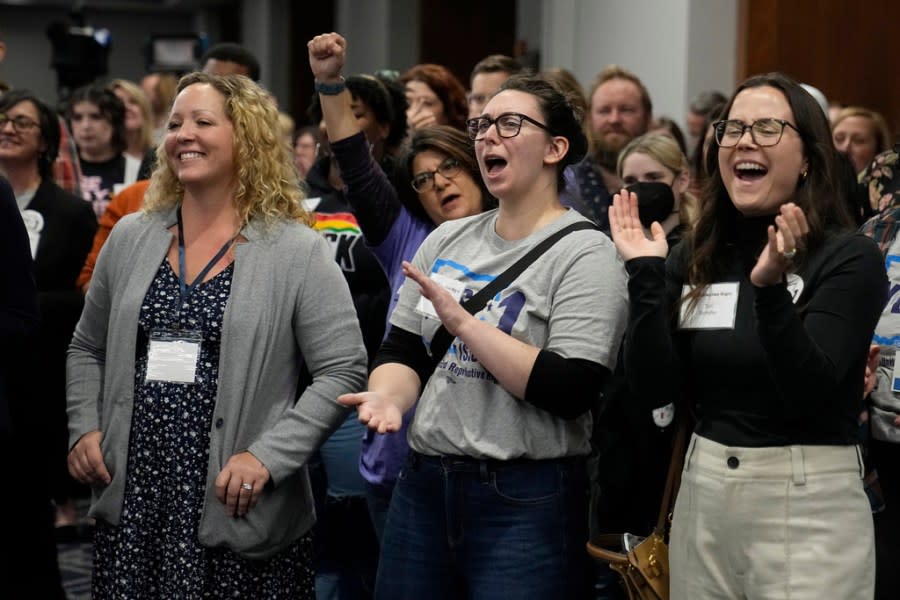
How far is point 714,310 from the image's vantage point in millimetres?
2115

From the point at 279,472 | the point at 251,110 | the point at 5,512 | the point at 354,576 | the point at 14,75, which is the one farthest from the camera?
the point at 14,75

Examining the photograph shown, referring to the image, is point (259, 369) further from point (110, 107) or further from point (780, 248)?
point (110, 107)

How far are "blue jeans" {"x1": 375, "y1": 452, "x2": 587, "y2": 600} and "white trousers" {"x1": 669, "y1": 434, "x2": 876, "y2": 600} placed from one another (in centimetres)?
25

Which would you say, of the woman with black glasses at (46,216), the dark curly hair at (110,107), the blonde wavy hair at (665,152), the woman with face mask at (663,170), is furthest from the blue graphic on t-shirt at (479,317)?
the dark curly hair at (110,107)

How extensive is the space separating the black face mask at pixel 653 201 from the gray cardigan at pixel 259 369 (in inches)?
33.5

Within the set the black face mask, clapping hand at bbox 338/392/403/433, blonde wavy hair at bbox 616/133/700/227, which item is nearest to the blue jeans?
clapping hand at bbox 338/392/403/433

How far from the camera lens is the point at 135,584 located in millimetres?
2463

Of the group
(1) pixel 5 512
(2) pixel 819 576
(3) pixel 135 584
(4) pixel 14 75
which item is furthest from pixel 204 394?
(4) pixel 14 75

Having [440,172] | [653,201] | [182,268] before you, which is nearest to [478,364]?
[182,268]

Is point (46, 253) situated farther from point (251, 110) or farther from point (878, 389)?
point (878, 389)

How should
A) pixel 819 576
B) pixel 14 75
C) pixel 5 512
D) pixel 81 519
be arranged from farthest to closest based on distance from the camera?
pixel 14 75 → pixel 81 519 → pixel 5 512 → pixel 819 576

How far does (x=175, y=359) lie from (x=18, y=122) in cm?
180

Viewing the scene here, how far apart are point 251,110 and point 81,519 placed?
9.48 feet

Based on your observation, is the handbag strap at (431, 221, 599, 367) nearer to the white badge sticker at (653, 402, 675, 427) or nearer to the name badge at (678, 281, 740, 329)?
the name badge at (678, 281, 740, 329)
